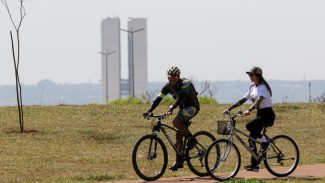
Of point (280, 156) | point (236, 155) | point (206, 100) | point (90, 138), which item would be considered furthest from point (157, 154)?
point (206, 100)

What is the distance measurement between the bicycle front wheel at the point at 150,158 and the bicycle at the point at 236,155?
82 cm

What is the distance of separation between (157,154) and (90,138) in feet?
33.1

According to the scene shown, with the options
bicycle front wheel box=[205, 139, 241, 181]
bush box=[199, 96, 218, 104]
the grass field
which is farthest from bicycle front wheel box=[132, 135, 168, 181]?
bush box=[199, 96, 218, 104]

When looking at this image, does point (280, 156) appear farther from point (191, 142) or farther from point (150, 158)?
point (150, 158)

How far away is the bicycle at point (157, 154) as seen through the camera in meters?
14.2

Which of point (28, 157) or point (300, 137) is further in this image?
point (300, 137)

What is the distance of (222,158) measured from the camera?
14.4 meters

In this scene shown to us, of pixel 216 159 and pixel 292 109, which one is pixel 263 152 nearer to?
pixel 216 159

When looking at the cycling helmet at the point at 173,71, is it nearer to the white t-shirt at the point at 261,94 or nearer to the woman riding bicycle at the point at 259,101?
the woman riding bicycle at the point at 259,101

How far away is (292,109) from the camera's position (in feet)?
106

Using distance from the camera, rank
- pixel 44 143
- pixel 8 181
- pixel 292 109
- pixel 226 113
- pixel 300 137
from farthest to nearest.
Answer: pixel 292 109 < pixel 300 137 < pixel 44 143 < pixel 8 181 < pixel 226 113

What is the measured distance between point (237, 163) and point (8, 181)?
458 cm

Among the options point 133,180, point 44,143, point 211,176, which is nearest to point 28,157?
point 44,143

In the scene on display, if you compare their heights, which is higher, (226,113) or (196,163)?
(226,113)
